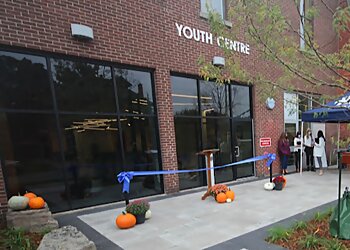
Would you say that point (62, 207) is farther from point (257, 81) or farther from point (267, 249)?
point (257, 81)

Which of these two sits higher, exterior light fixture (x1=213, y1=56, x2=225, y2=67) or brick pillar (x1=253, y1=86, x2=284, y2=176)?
exterior light fixture (x1=213, y1=56, x2=225, y2=67)

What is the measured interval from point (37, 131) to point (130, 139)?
7.10ft

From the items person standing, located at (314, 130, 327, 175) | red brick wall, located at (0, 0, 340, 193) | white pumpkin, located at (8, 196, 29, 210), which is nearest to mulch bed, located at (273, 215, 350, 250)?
red brick wall, located at (0, 0, 340, 193)

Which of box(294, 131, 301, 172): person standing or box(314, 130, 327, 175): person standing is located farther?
Result: box(294, 131, 301, 172): person standing

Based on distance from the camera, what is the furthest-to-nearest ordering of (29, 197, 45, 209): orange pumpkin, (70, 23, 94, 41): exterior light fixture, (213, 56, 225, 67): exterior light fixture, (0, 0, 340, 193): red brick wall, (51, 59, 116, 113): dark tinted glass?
(213, 56, 225, 67): exterior light fixture
(51, 59, 116, 113): dark tinted glass
(70, 23, 94, 41): exterior light fixture
(0, 0, 340, 193): red brick wall
(29, 197, 45, 209): orange pumpkin

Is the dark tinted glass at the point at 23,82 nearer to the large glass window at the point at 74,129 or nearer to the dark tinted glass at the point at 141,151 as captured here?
the large glass window at the point at 74,129

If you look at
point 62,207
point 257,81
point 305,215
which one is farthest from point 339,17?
point 62,207

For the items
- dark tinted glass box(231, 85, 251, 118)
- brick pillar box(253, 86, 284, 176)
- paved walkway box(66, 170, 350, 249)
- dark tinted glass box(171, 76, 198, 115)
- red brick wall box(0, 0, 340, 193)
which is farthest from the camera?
brick pillar box(253, 86, 284, 176)

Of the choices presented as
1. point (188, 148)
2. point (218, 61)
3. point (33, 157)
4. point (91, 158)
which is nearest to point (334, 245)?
point (188, 148)

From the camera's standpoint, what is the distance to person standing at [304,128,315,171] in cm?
977

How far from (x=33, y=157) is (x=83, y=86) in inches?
75.6

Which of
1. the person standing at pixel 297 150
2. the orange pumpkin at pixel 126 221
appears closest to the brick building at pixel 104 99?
the orange pumpkin at pixel 126 221

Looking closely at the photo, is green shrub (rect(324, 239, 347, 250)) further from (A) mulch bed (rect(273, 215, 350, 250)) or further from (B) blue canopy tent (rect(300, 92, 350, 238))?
(B) blue canopy tent (rect(300, 92, 350, 238))

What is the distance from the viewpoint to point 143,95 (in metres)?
6.54
